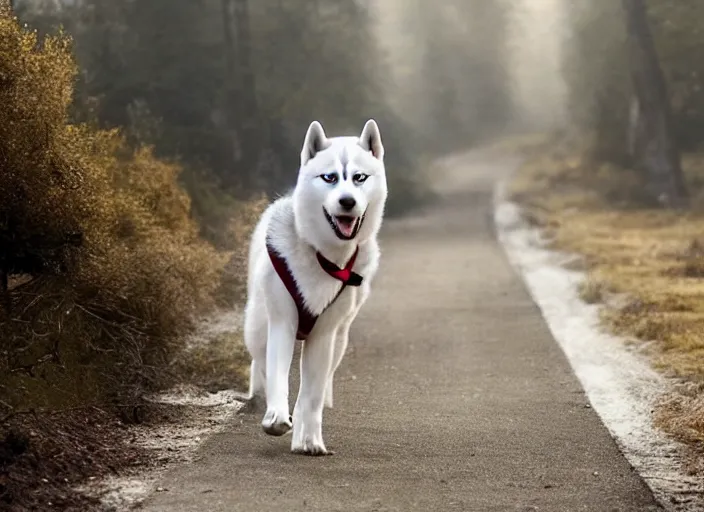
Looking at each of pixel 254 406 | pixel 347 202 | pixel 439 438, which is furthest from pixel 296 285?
pixel 254 406

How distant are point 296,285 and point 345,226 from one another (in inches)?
18.2

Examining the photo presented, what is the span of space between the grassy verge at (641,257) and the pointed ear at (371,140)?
2.63 m

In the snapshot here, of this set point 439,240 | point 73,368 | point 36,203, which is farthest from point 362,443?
point 439,240

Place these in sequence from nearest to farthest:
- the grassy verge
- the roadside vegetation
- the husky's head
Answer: the husky's head → the grassy verge → the roadside vegetation

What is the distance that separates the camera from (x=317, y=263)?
664 cm

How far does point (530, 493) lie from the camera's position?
5922 millimetres

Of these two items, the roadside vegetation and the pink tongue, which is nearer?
the pink tongue

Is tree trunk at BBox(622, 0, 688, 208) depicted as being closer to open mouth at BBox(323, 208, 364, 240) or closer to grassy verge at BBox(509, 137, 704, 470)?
grassy verge at BBox(509, 137, 704, 470)

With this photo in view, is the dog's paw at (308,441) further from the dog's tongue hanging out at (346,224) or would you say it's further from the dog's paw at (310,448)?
the dog's tongue hanging out at (346,224)

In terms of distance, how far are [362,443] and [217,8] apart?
1725cm

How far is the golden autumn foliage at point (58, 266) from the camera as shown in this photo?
7449 mm

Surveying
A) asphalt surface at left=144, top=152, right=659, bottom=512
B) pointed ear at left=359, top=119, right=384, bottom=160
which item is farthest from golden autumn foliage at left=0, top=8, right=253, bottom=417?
pointed ear at left=359, top=119, right=384, bottom=160

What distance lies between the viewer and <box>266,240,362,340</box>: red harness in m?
6.57

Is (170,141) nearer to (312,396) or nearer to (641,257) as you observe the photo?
(641,257)
